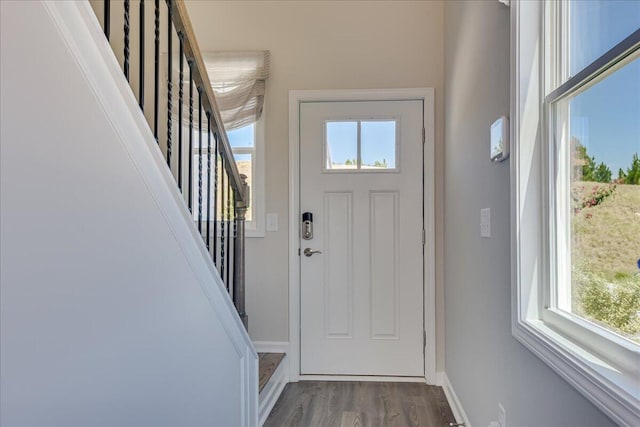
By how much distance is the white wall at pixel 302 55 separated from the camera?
2.66m

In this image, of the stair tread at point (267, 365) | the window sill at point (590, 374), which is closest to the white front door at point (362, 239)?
the stair tread at point (267, 365)

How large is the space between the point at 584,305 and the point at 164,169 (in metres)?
1.23

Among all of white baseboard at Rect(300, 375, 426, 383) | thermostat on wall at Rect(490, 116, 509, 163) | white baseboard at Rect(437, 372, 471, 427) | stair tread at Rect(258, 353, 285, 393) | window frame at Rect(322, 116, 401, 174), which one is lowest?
white baseboard at Rect(300, 375, 426, 383)

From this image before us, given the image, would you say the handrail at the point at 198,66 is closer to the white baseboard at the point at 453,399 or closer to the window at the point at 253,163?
the window at the point at 253,163

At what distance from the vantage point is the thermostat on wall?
1374 mm

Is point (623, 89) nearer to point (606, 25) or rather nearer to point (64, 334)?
point (606, 25)

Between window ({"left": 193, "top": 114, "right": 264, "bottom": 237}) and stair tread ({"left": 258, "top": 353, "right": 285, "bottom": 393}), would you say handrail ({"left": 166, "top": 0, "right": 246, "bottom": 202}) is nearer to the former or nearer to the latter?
window ({"left": 193, "top": 114, "right": 264, "bottom": 237})

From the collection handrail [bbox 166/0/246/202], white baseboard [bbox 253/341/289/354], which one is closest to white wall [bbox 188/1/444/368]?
white baseboard [bbox 253/341/289/354]

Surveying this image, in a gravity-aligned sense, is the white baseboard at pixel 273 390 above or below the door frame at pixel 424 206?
below

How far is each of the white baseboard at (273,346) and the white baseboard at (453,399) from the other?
1051 millimetres

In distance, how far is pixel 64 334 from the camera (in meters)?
0.73

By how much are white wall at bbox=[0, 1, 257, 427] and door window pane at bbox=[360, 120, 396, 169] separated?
1701mm

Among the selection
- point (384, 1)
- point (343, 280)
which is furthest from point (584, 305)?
point (384, 1)

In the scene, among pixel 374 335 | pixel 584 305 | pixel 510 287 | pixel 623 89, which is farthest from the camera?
pixel 374 335
